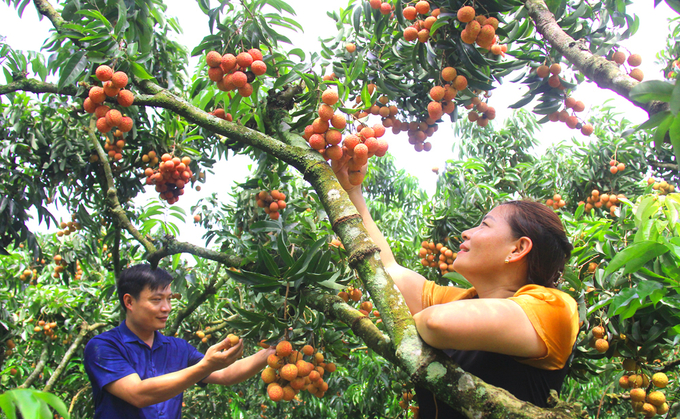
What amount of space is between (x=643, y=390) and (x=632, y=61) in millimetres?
1676

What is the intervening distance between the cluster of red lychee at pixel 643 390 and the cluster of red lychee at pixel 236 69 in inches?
91.4

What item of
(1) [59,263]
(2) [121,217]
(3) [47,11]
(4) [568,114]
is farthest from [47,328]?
(4) [568,114]

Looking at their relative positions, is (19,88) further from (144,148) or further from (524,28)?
(524,28)

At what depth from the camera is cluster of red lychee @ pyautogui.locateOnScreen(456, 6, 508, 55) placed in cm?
164

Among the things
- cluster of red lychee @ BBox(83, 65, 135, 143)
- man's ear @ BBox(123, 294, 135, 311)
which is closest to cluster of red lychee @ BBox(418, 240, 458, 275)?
man's ear @ BBox(123, 294, 135, 311)

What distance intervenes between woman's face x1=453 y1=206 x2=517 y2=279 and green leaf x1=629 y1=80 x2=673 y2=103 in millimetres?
654

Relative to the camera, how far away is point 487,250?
128 centimetres

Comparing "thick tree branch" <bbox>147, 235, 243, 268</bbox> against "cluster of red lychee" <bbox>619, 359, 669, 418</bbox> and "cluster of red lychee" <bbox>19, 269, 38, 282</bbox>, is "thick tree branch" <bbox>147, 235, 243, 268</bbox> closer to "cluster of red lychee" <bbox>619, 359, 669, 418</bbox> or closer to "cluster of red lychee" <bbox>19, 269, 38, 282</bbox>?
"cluster of red lychee" <bbox>619, 359, 669, 418</bbox>

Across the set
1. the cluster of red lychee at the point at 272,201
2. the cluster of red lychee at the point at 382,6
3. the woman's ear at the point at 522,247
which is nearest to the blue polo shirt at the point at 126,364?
the cluster of red lychee at the point at 272,201

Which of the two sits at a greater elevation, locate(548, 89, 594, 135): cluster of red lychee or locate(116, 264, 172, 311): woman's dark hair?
locate(548, 89, 594, 135): cluster of red lychee

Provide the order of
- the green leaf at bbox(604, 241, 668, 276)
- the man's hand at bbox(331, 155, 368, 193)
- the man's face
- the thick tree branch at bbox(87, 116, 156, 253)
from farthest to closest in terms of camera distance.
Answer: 1. the thick tree branch at bbox(87, 116, 156, 253)
2. the man's face
3. the man's hand at bbox(331, 155, 368, 193)
4. the green leaf at bbox(604, 241, 668, 276)

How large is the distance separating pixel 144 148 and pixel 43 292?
2.12m

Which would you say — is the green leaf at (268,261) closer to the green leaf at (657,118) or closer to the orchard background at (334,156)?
the orchard background at (334,156)

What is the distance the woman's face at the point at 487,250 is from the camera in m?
1.27
